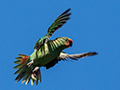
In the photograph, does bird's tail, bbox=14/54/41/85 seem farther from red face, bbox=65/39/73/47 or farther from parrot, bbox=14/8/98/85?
red face, bbox=65/39/73/47

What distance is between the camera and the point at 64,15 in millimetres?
14578

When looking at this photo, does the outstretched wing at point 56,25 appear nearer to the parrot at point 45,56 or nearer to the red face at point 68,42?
the parrot at point 45,56

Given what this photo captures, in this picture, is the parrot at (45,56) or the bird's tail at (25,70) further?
the bird's tail at (25,70)

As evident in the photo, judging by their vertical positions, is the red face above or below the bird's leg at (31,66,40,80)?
below

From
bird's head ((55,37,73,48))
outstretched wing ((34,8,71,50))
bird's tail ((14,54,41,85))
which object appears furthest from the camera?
bird's tail ((14,54,41,85))

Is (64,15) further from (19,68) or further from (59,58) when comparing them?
(19,68)

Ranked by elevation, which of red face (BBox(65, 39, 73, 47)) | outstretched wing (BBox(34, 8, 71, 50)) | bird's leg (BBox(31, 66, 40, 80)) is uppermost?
outstretched wing (BBox(34, 8, 71, 50))

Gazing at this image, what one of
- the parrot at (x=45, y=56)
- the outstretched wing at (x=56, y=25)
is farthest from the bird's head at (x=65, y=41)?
the outstretched wing at (x=56, y=25)

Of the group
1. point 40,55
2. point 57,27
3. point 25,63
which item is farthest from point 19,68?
point 57,27

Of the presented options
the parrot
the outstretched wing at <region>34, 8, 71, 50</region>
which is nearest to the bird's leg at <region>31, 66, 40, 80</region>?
the parrot

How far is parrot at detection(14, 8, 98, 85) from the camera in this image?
1461cm

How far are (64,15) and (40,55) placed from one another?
169cm

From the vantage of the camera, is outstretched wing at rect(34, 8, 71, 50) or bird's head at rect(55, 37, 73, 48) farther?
bird's head at rect(55, 37, 73, 48)

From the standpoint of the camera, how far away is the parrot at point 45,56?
14609 millimetres
